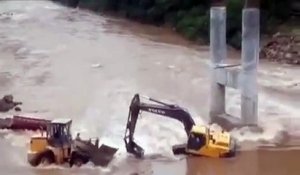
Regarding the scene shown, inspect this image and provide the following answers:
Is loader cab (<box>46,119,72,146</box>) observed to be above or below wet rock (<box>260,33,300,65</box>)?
above

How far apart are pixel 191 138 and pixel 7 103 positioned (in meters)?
10.4

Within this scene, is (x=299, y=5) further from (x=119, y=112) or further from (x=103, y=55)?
(x=119, y=112)

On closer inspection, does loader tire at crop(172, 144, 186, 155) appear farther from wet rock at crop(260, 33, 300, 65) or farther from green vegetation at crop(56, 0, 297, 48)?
green vegetation at crop(56, 0, 297, 48)

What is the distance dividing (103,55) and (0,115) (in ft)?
43.6

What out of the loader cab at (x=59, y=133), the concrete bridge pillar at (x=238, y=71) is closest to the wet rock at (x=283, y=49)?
the concrete bridge pillar at (x=238, y=71)

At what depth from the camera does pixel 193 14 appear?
4781 cm

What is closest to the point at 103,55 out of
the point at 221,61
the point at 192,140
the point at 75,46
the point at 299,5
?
the point at 75,46

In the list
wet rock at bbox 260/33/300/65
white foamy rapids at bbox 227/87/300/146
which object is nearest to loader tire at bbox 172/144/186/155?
white foamy rapids at bbox 227/87/300/146

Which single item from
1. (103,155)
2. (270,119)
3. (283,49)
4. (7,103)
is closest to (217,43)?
(270,119)

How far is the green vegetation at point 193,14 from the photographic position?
4250 cm

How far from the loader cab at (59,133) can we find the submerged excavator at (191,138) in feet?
6.16

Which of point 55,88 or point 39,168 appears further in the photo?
point 55,88

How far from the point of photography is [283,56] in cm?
3778

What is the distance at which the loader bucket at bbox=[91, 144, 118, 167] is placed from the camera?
2206 centimetres
